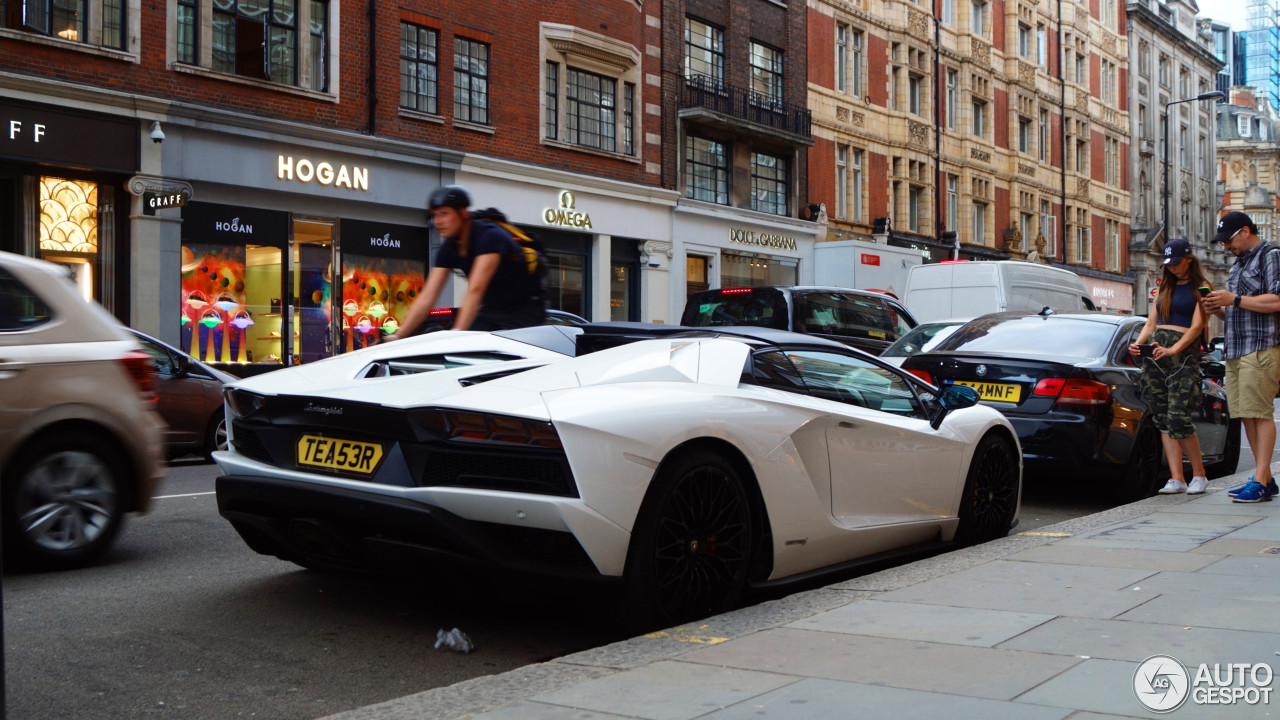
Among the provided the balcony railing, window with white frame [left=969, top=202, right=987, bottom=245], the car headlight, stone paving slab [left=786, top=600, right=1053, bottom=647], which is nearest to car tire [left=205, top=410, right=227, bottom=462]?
the car headlight

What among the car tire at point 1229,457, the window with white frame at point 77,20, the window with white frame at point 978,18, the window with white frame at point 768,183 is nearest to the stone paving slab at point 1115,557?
the car tire at point 1229,457

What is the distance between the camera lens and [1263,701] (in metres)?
3.33

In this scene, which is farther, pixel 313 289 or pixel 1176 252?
pixel 313 289

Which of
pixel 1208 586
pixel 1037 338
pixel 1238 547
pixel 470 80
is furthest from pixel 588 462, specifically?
pixel 470 80

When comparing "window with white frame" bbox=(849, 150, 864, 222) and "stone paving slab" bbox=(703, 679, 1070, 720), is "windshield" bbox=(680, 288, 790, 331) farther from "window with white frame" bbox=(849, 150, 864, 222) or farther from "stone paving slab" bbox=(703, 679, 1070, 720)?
"window with white frame" bbox=(849, 150, 864, 222)

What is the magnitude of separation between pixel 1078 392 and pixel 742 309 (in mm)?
6439

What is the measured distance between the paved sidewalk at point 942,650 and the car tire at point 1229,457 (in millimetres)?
5276

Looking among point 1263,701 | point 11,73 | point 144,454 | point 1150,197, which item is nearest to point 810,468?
point 1263,701

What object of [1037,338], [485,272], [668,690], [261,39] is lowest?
[668,690]

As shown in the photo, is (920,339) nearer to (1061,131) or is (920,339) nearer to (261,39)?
(261,39)

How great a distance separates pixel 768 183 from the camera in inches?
1227

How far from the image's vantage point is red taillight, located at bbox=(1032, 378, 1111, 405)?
27.4 feet

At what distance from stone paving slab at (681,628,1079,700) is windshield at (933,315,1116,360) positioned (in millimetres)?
5207

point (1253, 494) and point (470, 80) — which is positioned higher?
point (470, 80)
